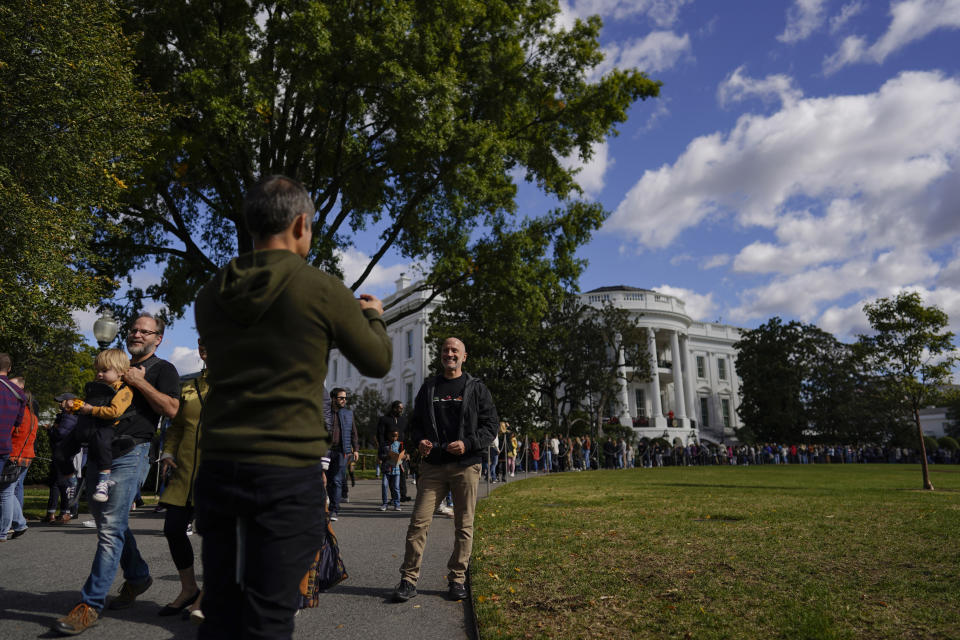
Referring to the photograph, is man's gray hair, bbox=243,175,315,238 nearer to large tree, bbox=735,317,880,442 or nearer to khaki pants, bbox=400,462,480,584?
khaki pants, bbox=400,462,480,584

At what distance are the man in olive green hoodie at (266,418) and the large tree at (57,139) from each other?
1172 centimetres

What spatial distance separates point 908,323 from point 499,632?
18.2m

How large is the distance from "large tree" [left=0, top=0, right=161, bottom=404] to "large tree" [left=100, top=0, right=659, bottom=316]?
1443 millimetres

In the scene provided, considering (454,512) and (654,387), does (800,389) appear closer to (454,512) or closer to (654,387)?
(654,387)

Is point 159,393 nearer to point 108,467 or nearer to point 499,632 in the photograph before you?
point 108,467

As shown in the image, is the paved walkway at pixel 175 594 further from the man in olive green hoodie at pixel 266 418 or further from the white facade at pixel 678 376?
the white facade at pixel 678 376

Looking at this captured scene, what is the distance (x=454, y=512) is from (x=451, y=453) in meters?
0.47

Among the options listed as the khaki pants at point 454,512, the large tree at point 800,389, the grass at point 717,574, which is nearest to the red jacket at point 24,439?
the khaki pants at point 454,512

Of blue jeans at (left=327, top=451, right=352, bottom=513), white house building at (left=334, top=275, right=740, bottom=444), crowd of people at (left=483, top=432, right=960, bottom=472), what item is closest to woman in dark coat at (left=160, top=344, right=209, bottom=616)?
blue jeans at (left=327, top=451, right=352, bottom=513)

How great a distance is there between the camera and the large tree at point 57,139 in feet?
38.0

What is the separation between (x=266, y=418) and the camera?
1993mm

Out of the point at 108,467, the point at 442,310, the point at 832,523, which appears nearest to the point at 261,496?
the point at 108,467

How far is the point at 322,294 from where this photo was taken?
2068 mm

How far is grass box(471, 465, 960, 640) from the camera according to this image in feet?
13.2
